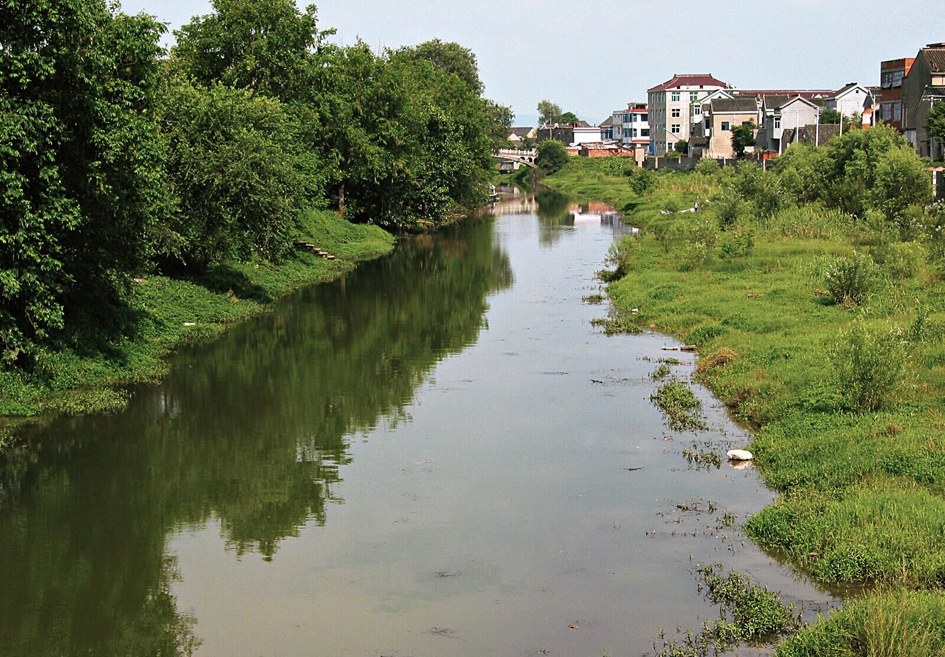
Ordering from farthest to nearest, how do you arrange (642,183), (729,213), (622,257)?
(642,183) → (729,213) → (622,257)

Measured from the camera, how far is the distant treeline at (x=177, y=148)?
21.2 metres

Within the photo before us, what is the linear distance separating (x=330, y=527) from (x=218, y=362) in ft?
39.7

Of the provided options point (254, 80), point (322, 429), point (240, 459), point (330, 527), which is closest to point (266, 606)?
point (330, 527)

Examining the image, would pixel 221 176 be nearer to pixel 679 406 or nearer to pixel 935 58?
pixel 679 406

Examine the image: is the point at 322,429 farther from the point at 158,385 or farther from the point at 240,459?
the point at 158,385

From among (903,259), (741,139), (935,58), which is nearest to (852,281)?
(903,259)

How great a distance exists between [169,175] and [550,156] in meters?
107

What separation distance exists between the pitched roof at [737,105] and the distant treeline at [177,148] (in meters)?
59.0

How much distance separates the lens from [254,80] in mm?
46281

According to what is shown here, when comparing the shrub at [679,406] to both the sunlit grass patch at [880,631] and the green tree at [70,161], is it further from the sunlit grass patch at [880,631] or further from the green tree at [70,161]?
the green tree at [70,161]

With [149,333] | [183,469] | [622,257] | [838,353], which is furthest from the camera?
[622,257]

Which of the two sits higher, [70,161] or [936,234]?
[70,161]

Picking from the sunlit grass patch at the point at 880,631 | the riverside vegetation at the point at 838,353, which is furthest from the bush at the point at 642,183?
the sunlit grass patch at the point at 880,631

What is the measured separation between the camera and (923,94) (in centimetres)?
7806
